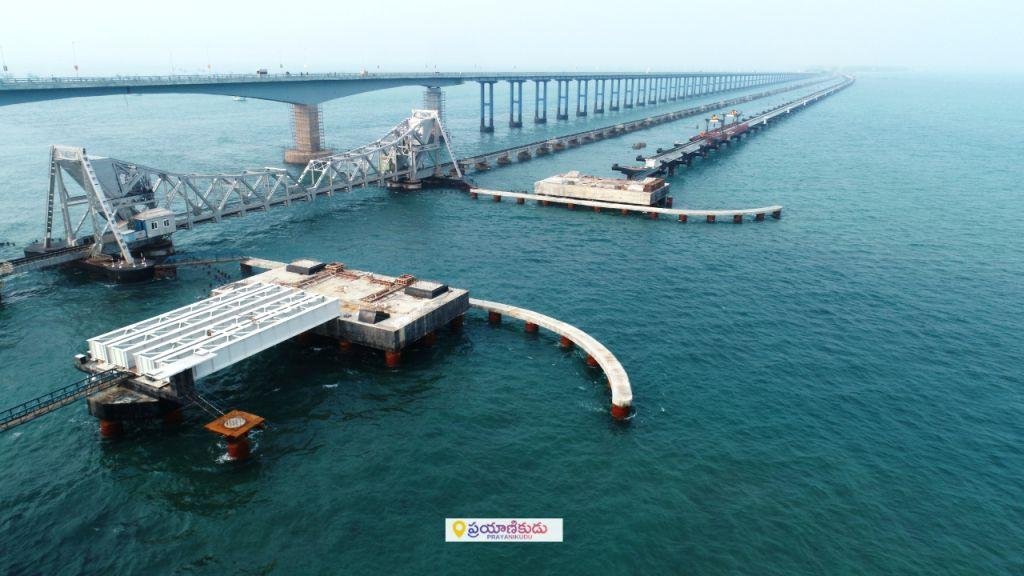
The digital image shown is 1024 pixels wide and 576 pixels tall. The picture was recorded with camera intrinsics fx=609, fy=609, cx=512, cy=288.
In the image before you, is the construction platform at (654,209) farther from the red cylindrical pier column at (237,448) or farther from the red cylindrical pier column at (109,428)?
the red cylindrical pier column at (109,428)

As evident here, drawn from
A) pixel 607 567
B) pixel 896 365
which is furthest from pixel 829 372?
pixel 607 567

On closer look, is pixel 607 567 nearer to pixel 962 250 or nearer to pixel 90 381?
pixel 90 381

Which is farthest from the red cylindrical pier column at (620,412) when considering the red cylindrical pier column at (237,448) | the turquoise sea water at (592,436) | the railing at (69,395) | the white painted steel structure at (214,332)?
the railing at (69,395)

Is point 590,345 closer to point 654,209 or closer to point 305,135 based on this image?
point 654,209

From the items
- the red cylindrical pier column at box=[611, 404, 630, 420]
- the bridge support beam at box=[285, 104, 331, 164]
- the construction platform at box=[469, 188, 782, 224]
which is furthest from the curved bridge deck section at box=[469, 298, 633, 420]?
the bridge support beam at box=[285, 104, 331, 164]

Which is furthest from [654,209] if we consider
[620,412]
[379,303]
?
[620,412]

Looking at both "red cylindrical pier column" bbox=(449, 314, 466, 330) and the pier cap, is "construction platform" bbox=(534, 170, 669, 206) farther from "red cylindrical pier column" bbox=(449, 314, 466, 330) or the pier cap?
the pier cap

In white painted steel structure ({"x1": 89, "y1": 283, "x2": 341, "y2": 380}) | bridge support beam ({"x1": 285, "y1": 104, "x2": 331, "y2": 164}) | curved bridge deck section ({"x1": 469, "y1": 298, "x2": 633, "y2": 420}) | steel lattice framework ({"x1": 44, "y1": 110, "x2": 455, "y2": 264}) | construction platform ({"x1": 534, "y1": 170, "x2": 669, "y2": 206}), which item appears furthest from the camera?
bridge support beam ({"x1": 285, "y1": 104, "x2": 331, "y2": 164})
